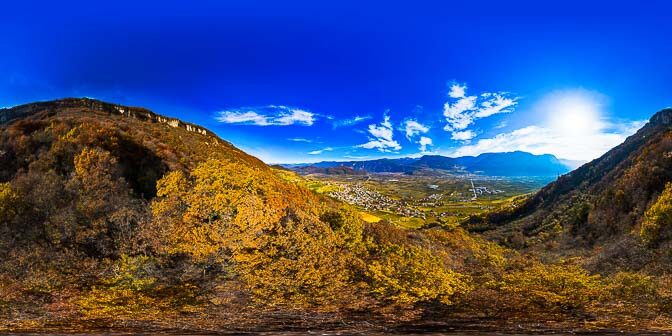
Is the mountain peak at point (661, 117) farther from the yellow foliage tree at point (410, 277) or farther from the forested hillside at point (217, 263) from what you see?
the yellow foliage tree at point (410, 277)

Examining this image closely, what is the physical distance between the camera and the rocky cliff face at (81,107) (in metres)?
52.5

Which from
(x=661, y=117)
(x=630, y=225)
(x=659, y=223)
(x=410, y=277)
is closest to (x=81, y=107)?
(x=410, y=277)

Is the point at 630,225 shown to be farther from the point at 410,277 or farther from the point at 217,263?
the point at 217,263

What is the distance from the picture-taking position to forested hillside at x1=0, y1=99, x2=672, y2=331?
15352mm

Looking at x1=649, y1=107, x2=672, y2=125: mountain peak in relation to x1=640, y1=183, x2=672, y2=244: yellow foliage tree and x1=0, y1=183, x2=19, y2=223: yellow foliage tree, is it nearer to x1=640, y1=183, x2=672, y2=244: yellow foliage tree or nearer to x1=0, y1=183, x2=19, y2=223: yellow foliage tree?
x1=640, y1=183, x2=672, y2=244: yellow foliage tree

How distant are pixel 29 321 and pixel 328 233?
1883cm

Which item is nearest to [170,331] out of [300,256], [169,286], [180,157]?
[169,286]

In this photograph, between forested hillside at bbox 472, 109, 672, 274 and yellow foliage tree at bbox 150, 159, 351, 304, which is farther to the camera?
forested hillside at bbox 472, 109, 672, 274

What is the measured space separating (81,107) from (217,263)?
5499 cm

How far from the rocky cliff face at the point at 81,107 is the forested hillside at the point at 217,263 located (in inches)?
1128

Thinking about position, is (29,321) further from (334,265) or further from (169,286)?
(334,265)

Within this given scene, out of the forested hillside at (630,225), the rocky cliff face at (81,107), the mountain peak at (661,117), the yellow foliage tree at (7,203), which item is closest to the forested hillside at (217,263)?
the yellow foliage tree at (7,203)

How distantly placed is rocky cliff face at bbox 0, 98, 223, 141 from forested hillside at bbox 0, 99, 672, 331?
1128 inches

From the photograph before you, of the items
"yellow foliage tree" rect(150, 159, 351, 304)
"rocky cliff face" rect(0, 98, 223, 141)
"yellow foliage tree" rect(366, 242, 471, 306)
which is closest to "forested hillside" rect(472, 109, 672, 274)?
"yellow foliage tree" rect(366, 242, 471, 306)
